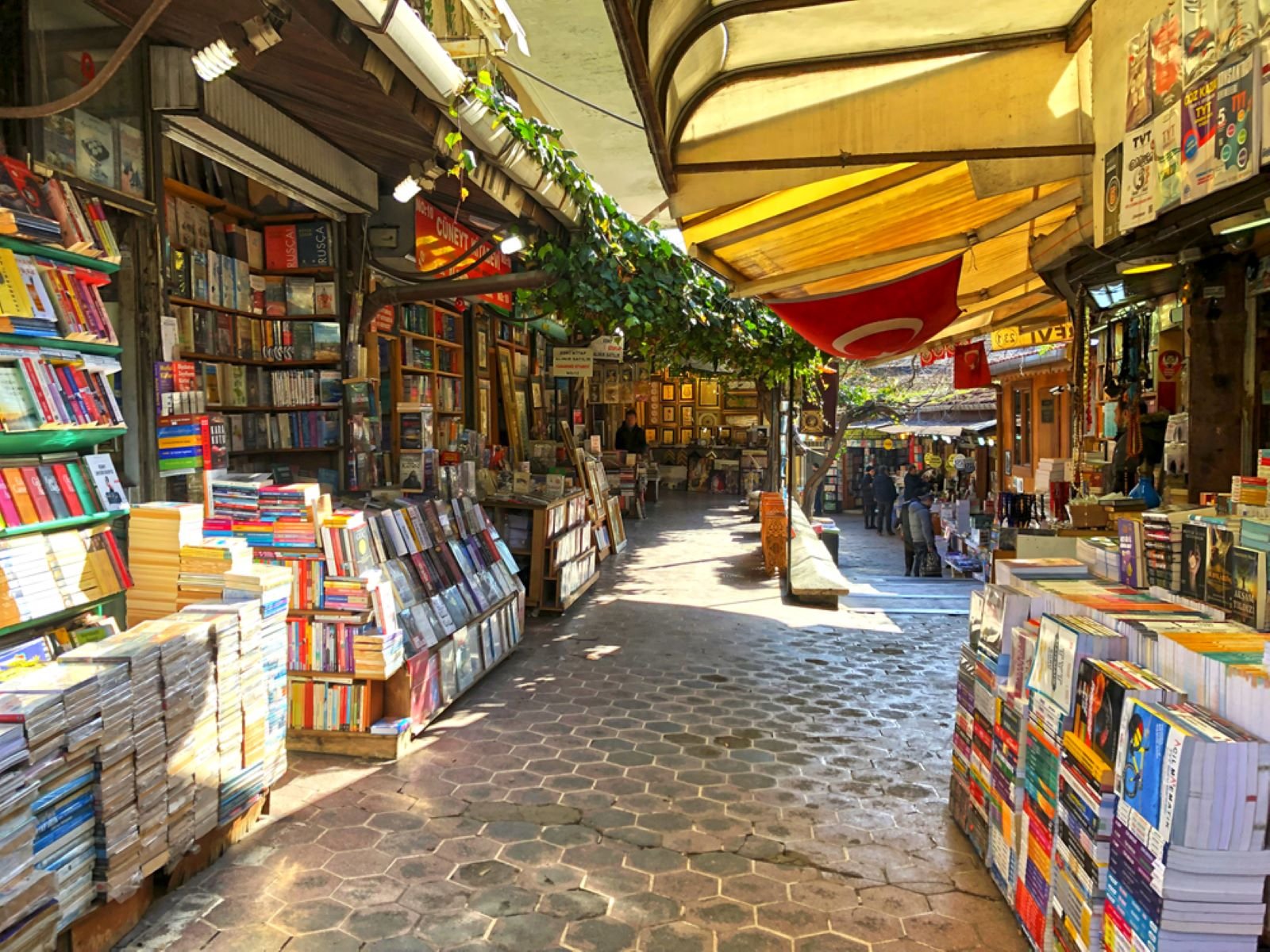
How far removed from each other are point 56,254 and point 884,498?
62.6 ft

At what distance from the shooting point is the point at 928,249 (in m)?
4.98

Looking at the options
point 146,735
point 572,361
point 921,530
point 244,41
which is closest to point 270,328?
point 244,41

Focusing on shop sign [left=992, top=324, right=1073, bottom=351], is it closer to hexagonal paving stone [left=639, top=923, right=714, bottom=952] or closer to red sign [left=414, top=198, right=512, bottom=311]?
red sign [left=414, top=198, right=512, bottom=311]

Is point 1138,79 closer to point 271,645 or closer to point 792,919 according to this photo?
point 792,919

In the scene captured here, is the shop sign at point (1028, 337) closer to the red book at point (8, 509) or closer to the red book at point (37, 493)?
the red book at point (37, 493)

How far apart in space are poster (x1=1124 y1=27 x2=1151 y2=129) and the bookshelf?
5.00 meters

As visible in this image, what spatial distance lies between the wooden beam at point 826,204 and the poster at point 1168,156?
2160mm

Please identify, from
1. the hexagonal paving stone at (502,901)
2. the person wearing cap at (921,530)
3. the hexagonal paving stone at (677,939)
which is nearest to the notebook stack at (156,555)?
the hexagonal paving stone at (502,901)

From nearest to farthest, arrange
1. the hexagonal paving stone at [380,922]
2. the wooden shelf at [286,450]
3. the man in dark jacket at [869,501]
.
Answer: the hexagonal paving stone at [380,922] < the wooden shelf at [286,450] < the man in dark jacket at [869,501]

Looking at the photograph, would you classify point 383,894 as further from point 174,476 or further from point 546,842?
point 174,476

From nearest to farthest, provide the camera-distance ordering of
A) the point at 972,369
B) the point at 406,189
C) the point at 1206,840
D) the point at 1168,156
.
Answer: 1. the point at 1206,840
2. the point at 1168,156
3. the point at 406,189
4. the point at 972,369

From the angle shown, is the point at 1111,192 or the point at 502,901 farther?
the point at 502,901

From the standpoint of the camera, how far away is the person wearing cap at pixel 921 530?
1516 cm

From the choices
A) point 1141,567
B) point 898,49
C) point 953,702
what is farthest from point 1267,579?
point 953,702
